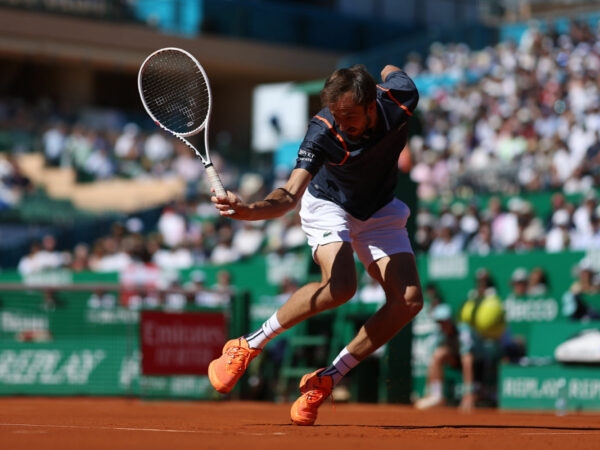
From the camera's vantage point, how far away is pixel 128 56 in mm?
36844

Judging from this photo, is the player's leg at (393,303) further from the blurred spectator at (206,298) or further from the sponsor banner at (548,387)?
the blurred spectator at (206,298)

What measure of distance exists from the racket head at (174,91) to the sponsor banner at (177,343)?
753 cm

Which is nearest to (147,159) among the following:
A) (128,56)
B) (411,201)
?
(128,56)

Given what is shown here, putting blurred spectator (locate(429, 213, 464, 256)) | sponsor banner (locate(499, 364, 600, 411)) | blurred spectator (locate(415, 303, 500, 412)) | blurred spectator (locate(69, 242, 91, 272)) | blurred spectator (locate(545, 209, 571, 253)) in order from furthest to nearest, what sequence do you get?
blurred spectator (locate(69, 242, 91, 272)) → blurred spectator (locate(429, 213, 464, 256)) → blurred spectator (locate(545, 209, 571, 253)) → blurred spectator (locate(415, 303, 500, 412)) → sponsor banner (locate(499, 364, 600, 411))

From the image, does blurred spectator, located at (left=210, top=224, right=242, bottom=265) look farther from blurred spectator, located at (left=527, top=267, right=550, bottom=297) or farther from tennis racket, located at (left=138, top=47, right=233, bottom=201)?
tennis racket, located at (left=138, top=47, right=233, bottom=201)

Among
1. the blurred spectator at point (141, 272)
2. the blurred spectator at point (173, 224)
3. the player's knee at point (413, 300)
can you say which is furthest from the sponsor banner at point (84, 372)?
the player's knee at point (413, 300)

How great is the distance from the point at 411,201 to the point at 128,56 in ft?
82.8

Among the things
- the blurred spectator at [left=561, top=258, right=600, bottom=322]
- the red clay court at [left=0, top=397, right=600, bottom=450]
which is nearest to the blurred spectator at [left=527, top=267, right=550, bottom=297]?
the blurred spectator at [left=561, top=258, right=600, bottom=322]

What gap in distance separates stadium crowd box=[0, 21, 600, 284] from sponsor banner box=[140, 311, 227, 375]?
3.45 m

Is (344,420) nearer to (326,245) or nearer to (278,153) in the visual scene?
(326,245)

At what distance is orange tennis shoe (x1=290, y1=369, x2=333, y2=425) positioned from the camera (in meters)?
7.70

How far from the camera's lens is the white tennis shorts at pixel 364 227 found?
25.7 ft

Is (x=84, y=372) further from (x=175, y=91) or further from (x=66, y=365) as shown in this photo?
(x=175, y=91)

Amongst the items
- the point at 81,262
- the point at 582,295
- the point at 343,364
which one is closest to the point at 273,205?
the point at 343,364
